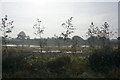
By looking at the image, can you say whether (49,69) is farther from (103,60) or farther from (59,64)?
(103,60)

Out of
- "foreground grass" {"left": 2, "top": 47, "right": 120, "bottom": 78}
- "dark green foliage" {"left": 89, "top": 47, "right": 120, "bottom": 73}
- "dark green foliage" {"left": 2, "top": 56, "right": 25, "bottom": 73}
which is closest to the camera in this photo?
"foreground grass" {"left": 2, "top": 47, "right": 120, "bottom": 78}

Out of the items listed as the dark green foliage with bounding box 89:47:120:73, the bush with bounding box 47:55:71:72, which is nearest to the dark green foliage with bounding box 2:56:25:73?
the bush with bounding box 47:55:71:72

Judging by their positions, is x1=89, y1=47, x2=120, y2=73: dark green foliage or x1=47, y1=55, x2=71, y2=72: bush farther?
x1=89, y1=47, x2=120, y2=73: dark green foliage

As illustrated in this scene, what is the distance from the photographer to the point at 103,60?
861 cm

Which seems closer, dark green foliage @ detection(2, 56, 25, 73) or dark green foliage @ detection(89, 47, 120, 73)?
dark green foliage @ detection(2, 56, 25, 73)

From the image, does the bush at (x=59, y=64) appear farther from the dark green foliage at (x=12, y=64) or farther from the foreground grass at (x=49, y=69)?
the dark green foliage at (x=12, y=64)

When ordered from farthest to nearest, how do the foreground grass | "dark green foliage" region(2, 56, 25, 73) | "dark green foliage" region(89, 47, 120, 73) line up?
"dark green foliage" region(89, 47, 120, 73), "dark green foliage" region(2, 56, 25, 73), the foreground grass

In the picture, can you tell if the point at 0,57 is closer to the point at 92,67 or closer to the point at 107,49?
the point at 92,67

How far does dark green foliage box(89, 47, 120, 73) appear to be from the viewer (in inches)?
331

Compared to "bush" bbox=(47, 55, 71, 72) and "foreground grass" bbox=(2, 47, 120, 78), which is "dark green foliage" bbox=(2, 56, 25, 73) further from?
"bush" bbox=(47, 55, 71, 72)

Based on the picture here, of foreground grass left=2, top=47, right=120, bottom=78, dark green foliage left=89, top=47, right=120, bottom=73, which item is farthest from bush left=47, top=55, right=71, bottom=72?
dark green foliage left=89, top=47, right=120, bottom=73

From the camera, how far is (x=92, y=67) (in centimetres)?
848

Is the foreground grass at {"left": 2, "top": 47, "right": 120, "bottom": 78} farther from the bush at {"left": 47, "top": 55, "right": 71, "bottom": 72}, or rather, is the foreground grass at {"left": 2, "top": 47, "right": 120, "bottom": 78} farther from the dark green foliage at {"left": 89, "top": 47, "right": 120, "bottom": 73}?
the dark green foliage at {"left": 89, "top": 47, "right": 120, "bottom": 73}

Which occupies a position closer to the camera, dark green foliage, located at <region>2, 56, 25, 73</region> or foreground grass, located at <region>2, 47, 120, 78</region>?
foreground grass, located at <region>2, 47, 120, 78</region>
